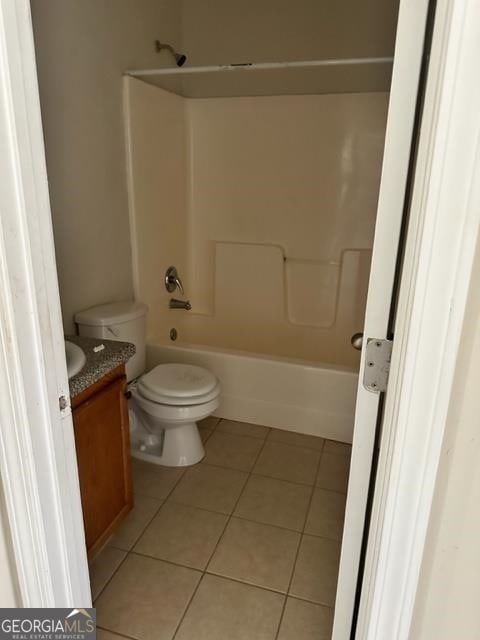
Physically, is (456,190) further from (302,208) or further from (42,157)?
(302,208)

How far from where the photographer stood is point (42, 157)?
0.88 m

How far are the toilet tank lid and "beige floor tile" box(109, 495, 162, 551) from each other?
0.78 metres

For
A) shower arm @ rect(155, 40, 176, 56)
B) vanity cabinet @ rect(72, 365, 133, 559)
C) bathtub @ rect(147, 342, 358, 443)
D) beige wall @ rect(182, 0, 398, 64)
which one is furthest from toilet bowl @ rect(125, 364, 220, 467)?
beige wall @ rect(182, 0, 398, 64)

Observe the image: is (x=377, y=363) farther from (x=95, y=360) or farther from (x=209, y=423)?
(x=209, y=423)

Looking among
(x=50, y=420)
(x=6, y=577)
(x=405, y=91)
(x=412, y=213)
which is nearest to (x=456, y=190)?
(x=412, y=213)

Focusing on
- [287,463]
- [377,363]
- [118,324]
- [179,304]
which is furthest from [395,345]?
[179,304]

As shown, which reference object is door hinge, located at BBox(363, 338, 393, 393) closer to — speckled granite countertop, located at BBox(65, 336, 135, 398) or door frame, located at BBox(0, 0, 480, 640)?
door frame, located at BBox(0, 0, 480, 640)

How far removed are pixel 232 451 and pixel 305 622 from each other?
96 centimetres

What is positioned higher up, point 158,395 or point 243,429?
point 158,395

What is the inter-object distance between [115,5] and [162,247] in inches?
47.9

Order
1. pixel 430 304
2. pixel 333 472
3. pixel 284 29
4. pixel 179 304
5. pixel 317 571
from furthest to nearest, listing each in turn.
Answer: pixel 179 304, pixel 284 29, pixel 333 472, pixel 317 571, pixel 430 304

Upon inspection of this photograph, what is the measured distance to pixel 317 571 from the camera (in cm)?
165

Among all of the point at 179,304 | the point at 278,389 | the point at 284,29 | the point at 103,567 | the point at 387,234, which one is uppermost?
the point at 284,29

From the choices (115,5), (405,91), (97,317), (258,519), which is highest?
(115,5)
